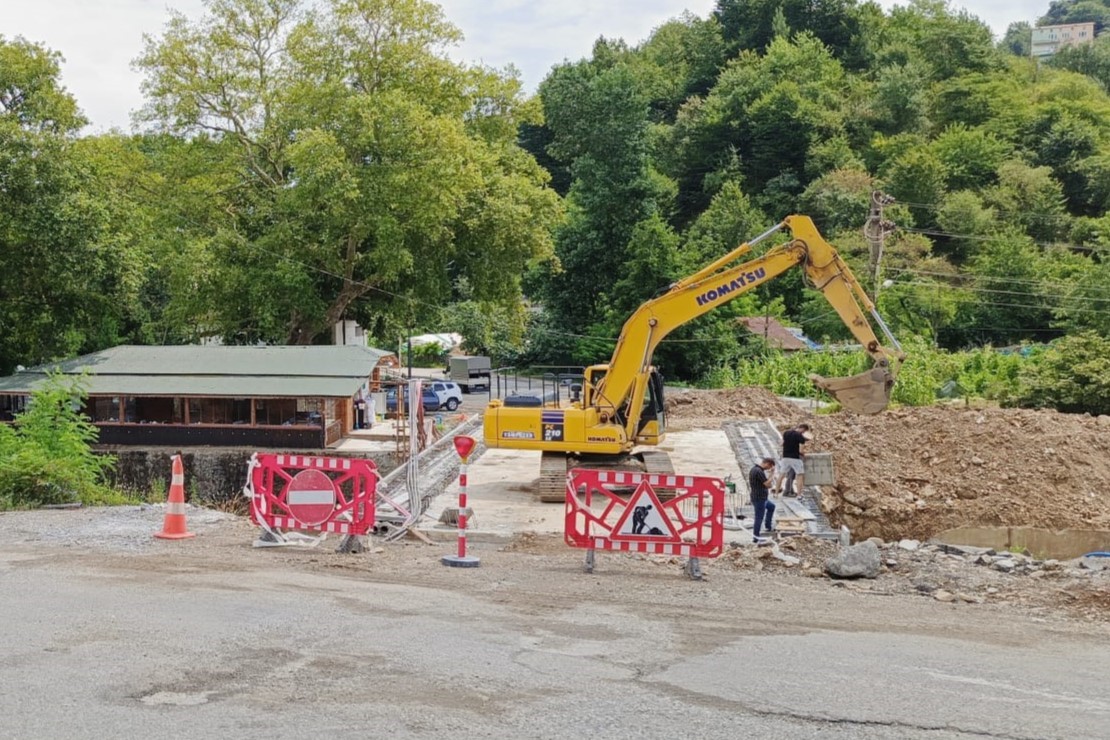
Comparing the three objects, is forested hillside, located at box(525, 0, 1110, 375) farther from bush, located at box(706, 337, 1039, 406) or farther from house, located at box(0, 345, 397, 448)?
house, located at box(0, 345, 397, 448)

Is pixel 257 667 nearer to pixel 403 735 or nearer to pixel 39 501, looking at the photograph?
pixel 403 735

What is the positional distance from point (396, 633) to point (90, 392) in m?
24.6

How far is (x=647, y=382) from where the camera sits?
20.4m

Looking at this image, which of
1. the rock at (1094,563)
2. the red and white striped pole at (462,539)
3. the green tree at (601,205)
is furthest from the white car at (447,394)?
the rock at (1094,563)

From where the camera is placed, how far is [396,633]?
9375mm

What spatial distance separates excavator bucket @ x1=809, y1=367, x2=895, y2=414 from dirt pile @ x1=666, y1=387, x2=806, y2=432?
1271cm

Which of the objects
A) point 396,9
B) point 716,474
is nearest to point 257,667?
point 716,474

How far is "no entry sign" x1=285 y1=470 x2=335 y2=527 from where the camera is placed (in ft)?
44.3

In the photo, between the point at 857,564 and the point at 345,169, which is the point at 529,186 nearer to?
the point at 345,169

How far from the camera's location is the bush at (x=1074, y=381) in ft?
104

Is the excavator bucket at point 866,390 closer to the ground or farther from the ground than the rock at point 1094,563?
farther from the ground

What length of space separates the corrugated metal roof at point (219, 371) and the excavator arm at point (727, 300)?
42.6ft

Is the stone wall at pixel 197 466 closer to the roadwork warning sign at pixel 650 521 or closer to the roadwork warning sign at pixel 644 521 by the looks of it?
the roadwork warning sign at pixel 650 521

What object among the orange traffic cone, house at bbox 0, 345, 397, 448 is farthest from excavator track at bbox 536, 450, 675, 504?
house at bbox 0, 345, 397, 448
